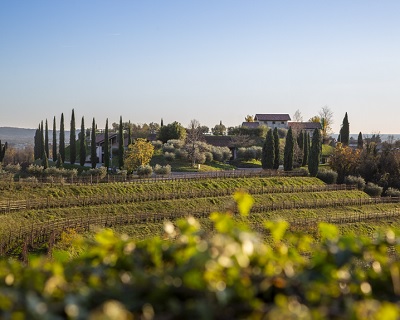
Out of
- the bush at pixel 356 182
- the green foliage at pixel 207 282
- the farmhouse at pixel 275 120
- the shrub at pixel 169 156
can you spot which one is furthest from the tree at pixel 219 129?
the green foliage at pixel 207 282

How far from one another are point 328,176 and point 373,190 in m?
4.80

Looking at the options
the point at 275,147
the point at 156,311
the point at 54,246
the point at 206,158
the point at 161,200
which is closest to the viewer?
the point at 156,311

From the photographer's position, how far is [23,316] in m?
2.63

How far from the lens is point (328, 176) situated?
51469mm

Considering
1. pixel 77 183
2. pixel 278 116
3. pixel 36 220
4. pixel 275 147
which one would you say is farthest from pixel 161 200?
pixel 278 116

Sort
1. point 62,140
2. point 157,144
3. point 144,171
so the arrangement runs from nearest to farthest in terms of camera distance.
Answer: point 144,171 → point 62,140 → point 157,144

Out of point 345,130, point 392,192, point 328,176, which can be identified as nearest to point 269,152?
point 328,176

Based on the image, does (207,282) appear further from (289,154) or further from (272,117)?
(272,117)

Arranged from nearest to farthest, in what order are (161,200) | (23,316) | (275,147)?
(23,316)
(161,200)
(275,147)

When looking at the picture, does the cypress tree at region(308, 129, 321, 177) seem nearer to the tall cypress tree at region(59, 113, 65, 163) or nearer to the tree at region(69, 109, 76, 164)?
the tree at region(69, 109, 76, 164)

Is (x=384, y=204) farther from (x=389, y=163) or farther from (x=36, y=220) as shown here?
(x=36, y=220)

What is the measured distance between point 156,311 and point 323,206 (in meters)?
40.2

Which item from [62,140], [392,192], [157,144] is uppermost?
[62,140]

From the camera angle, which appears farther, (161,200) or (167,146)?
(167,146)
